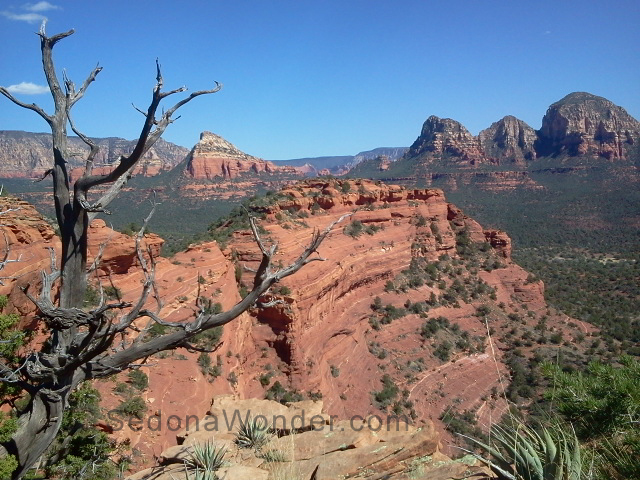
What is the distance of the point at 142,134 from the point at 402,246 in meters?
29.9

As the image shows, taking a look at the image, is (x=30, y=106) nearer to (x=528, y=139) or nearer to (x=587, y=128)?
(x=587, y=128)

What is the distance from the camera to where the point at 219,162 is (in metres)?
106

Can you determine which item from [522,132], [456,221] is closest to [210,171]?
[456,221]

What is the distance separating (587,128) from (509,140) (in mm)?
17373

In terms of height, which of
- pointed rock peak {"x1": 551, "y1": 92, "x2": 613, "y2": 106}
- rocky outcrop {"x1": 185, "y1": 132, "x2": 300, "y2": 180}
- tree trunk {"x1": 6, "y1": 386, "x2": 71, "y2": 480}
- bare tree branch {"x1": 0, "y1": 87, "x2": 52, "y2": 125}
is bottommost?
tree trunk {"x1": 6, "y1": 386, "x2": 71, "y2": 480}

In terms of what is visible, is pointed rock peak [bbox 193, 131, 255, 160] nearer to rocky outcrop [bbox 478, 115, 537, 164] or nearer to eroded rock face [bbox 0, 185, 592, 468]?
rocky outcrop [bbox 478, 115, 537, 164]

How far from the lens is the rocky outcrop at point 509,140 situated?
11269cm

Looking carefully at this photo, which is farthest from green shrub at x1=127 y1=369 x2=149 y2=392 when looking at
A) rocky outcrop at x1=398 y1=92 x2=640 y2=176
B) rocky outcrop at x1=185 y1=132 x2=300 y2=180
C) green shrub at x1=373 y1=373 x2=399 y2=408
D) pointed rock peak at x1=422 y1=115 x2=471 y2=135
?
pointed rock peak at x1=422 y1=115 x2=471 y2=135

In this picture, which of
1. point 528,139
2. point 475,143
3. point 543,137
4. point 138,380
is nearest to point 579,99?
point 543,137

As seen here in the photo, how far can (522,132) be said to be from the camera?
11769 centimetres

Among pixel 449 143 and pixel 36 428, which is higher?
pixel 449 143

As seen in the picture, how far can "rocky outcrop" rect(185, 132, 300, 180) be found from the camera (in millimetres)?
99375

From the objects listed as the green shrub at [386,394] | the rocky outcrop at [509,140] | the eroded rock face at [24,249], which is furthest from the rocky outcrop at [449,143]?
the eroded rock face at [24,249]

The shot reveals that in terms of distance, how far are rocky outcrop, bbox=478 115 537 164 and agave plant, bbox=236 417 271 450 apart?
4530 inches
